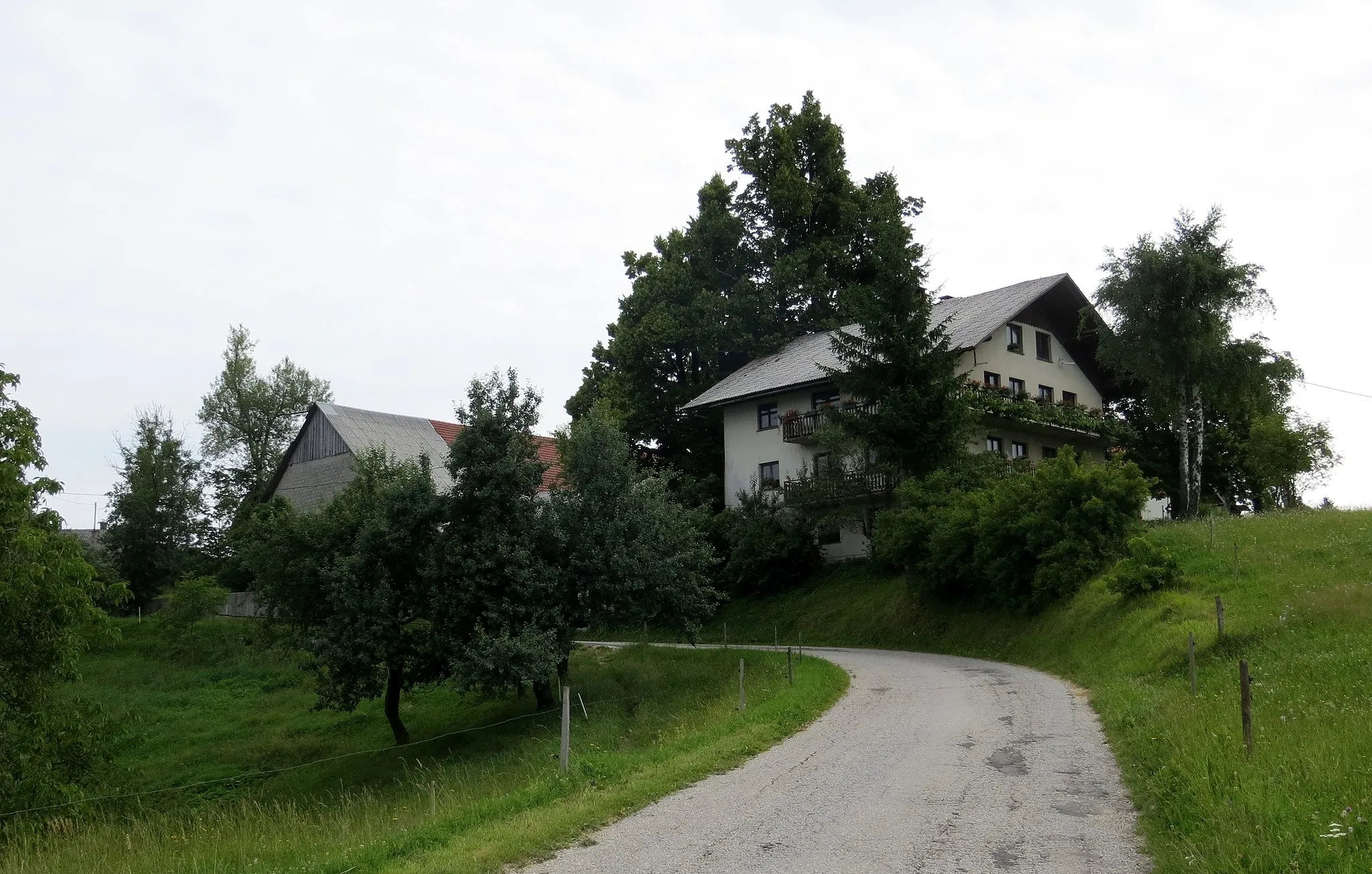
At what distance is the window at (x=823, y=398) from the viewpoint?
1689 inches

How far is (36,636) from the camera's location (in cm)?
1845

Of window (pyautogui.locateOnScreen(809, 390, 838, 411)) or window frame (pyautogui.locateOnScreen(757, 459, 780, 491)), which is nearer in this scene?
window (pyautogui.locateOnScreen(809, 390, 838, 411))

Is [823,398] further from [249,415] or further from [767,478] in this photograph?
[249,415]

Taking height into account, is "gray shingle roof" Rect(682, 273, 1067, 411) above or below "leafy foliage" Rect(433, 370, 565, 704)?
above

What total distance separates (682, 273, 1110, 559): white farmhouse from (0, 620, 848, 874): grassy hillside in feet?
45.8

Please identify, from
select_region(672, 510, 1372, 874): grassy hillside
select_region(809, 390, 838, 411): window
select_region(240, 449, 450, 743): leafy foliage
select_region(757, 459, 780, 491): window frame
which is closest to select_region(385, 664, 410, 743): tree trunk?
select_region(240, 449, 450, 743): leafy foliage

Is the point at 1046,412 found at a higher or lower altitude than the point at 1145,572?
higher

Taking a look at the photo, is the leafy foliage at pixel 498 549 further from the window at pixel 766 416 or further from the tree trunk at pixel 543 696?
the window at pixel 766 416

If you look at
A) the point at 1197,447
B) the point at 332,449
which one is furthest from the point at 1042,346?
the point at 332,449

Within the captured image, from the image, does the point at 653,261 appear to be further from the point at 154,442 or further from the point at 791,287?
the point at 154,442

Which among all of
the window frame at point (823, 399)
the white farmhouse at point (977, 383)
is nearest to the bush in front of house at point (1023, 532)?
the white farmhouse at point (977, 383)

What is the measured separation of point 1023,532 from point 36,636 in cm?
2223

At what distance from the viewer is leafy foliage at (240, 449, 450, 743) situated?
23844 mm

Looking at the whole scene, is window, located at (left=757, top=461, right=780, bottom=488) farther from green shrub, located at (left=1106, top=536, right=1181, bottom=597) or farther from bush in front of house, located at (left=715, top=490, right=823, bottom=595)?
green shrub, located at (left=1106, top=536, right=1181, bottom=597)
